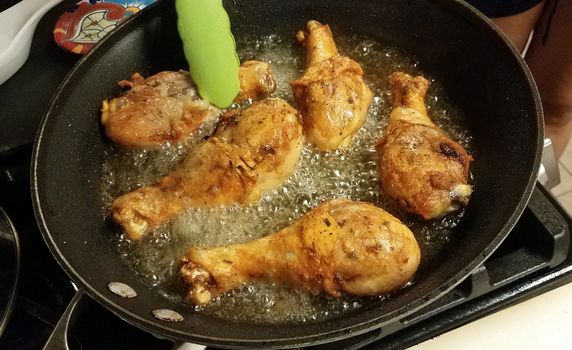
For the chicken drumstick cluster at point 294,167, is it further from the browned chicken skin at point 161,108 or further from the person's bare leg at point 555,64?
the person's bare leg at point 555,64

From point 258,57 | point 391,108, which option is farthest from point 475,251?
point 258,57

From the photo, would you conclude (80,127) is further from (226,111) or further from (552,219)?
(552,219)

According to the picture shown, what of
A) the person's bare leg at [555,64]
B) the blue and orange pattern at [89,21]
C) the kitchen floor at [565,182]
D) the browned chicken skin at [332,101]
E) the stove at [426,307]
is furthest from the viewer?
the kitchen floor at [565,182]

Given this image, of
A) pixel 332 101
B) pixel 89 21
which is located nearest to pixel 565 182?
pixel 332 101

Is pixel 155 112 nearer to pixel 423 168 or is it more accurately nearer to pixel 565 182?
pixel 423 168

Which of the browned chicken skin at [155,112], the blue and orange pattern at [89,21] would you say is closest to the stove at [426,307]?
the browned chicken skin at [155,112]
